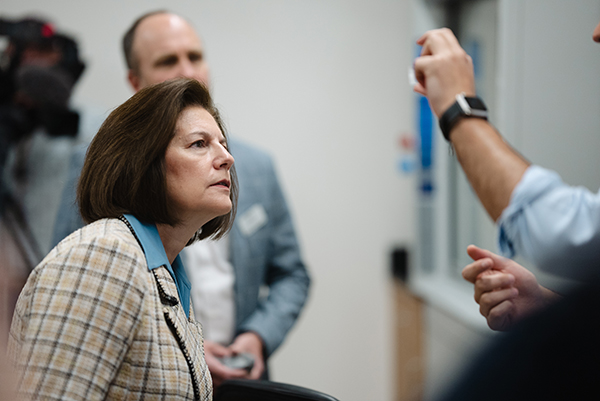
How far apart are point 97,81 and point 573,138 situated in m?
1.82

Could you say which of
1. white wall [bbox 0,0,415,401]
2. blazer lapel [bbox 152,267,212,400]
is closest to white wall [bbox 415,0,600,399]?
blazer lapel [bbox 152,267,212,400]

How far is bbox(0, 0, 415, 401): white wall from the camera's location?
2277 mm

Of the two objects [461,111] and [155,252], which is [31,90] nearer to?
[155,252]

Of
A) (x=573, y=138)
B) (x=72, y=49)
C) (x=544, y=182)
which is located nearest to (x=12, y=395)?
(x=544, y=182)

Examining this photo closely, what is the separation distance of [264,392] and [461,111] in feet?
1.67

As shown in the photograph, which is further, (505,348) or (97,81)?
(97,81)

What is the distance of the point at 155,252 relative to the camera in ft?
1.94

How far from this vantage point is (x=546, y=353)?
0.82ft

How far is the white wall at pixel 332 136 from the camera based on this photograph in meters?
2.28

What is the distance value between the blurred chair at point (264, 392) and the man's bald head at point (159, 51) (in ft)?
2.38

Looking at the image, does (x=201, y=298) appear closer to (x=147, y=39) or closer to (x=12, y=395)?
(x=147, y=39)

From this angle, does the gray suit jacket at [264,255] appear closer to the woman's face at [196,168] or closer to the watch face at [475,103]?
the woman's face at [196,168]

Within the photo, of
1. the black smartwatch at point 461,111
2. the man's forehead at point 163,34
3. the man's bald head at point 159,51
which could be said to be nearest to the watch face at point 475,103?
the black smartwatch at point 461,111

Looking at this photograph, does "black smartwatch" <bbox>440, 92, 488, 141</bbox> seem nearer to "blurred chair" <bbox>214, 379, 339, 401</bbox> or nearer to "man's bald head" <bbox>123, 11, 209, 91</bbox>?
"blurred chair" <bbox>214, 379, 339, 401</bbox>
